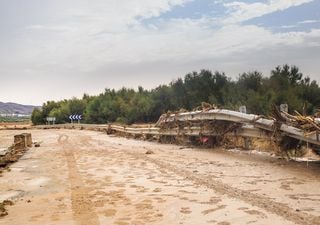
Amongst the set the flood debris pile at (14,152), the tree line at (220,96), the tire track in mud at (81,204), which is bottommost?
the tire track in mud at (81,204)

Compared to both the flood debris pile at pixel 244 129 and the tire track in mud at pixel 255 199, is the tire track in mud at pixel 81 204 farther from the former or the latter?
the flood debris pile at pixel 244 129

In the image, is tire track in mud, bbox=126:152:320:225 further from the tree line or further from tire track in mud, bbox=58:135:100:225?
the tree line

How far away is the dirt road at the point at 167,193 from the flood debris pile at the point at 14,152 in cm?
201

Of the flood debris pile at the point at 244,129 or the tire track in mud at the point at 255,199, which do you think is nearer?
the tire track in mud at the point at 255,199

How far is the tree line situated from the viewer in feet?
120

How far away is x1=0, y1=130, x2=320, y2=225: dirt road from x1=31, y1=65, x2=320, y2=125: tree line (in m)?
14.8

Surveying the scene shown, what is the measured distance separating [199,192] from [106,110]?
74.0m

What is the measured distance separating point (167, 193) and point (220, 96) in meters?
43.8

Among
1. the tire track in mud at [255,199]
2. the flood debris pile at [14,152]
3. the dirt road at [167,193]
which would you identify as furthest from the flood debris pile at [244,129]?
the flood debris pile at [14,152]

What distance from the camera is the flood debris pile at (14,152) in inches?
521

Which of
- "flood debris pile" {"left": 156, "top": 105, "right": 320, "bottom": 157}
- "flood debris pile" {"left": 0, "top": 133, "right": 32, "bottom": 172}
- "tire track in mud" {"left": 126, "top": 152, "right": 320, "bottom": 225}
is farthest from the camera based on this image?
"flood debris pile" {"left": 0, "top": 133, "right": 32, "bottom": 172}

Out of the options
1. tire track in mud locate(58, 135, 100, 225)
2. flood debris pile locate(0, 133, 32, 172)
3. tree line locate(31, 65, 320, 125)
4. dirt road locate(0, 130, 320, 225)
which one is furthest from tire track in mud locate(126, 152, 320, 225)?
tree line locate(31, 65, 320, 125)

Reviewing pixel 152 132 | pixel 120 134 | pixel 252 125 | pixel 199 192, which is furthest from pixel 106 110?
pixel 199 192

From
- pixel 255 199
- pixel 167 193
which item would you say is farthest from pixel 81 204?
pixel 255 199
